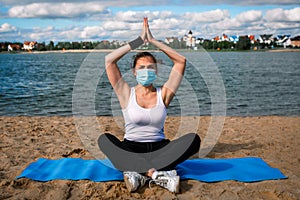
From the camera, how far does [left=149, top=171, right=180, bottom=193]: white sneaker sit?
12.7 feet

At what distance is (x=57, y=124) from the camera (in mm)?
8305

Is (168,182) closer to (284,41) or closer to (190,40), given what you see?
(190,40)

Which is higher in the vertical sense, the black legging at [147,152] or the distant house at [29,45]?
the distant house at [29,45]

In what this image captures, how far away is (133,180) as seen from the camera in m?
3.88

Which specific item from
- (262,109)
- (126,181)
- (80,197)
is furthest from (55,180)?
(262,109)

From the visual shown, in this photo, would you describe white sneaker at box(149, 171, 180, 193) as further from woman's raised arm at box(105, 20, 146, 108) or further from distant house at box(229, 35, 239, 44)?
distant house at box(229, 35, 239, 44)

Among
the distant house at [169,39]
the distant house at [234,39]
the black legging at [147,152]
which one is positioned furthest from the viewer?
the distant house at [234,39]

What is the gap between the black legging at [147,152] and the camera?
13.6ft

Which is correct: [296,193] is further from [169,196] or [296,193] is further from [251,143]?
[251,143]

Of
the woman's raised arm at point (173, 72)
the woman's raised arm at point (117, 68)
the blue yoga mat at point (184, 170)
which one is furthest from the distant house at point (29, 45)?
the woman's raised arm at point (173, 72)

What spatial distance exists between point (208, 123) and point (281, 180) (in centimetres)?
456

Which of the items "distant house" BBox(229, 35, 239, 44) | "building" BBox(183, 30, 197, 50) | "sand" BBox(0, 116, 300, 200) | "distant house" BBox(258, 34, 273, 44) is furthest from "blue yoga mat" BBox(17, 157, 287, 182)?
"distant house" BBox(258, 34, 273, 44)

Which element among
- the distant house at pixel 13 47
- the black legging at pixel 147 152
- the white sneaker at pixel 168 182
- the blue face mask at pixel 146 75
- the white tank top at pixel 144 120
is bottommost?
the white sneaker at pixel 168 182

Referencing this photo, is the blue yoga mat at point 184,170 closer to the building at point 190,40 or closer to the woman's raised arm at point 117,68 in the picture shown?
the woman's raised arm at point 117,68
